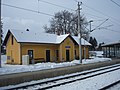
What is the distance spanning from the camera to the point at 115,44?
166ft

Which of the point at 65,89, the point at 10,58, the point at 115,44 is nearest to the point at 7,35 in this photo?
the point at 10,58

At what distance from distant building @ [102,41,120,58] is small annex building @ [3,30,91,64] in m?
17.5

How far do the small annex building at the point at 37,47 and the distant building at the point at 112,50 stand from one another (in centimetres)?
1751

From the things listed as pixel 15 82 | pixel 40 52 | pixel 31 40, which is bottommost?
pixel 15 82

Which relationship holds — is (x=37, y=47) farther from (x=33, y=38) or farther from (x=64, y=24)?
(x=64, y=24)

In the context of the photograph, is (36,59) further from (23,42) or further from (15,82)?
(15,82)

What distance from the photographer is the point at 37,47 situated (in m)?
31.2

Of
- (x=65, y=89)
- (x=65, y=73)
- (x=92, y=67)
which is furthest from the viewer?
(x=92, y=67)

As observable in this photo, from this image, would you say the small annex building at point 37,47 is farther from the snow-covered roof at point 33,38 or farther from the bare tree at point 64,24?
the bare tree at point 64,24

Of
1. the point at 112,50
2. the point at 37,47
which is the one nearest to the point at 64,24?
the point at 112,50

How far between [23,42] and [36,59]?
3.63 m

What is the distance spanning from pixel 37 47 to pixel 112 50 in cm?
2942

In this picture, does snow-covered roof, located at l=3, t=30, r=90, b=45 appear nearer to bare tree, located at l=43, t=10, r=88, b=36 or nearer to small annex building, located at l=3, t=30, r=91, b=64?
small annex building, located at l=3, t=30, r=91, b=64

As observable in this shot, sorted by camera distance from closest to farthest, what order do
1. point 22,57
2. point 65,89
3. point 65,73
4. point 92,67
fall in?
point 65,89 → point 65,73 → point 92,67 → point 22,57
